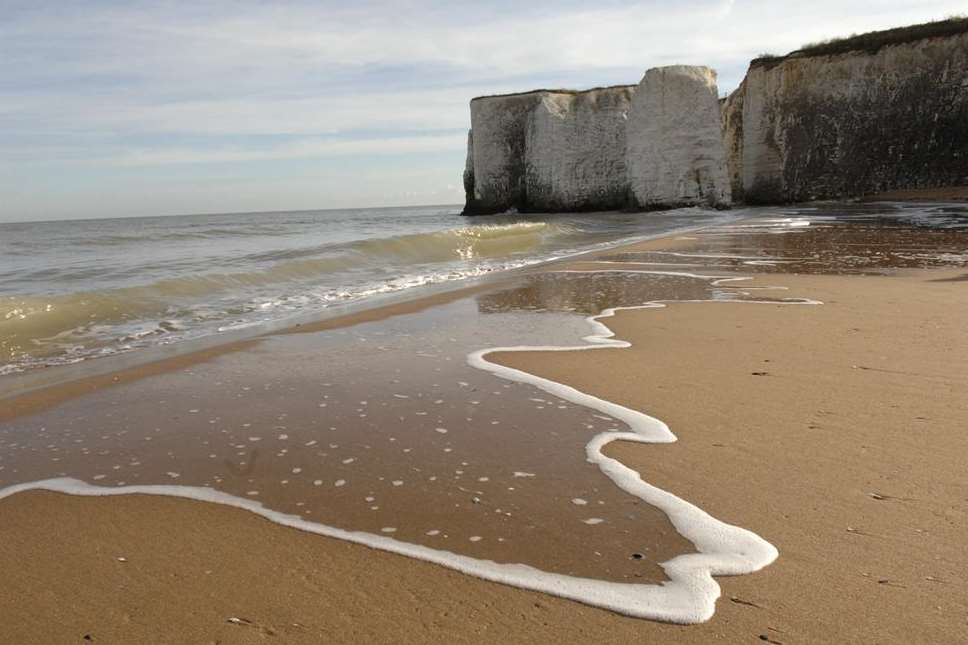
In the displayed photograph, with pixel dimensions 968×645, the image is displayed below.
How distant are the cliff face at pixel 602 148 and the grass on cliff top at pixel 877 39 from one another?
3.81m

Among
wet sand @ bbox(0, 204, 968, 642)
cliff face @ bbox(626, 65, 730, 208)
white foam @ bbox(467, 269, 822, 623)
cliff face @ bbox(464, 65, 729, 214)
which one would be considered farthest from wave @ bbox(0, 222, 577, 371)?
cliff face @ bbox(464, 65, 729, 214)

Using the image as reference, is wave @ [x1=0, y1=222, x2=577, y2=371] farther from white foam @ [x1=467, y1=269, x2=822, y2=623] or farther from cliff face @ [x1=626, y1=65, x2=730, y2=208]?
cliff face @ [x1=626, y1=65, x2=730, y2=208]

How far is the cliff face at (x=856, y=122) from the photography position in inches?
968

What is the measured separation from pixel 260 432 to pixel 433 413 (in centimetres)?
69

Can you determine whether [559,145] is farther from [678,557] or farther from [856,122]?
[678,557]

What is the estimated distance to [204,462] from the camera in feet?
7.86

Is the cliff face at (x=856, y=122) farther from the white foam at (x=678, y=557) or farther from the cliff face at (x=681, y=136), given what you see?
the white foam at (x=678, y=557)

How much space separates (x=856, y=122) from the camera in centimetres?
2706

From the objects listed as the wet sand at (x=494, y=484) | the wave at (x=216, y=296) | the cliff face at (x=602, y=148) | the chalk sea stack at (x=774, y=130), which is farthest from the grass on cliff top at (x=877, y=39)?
the wet sand at (x=494, y=484)

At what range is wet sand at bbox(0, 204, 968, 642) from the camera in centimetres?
142

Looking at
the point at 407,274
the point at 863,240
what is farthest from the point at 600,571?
the point at 863,240

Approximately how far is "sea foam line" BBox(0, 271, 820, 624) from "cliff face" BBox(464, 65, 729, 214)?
2837 centimetres

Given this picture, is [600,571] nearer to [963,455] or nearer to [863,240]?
[963,455]

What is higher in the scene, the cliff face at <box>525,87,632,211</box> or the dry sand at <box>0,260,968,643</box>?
the cliff face at <box>525,87,632,211</box>
